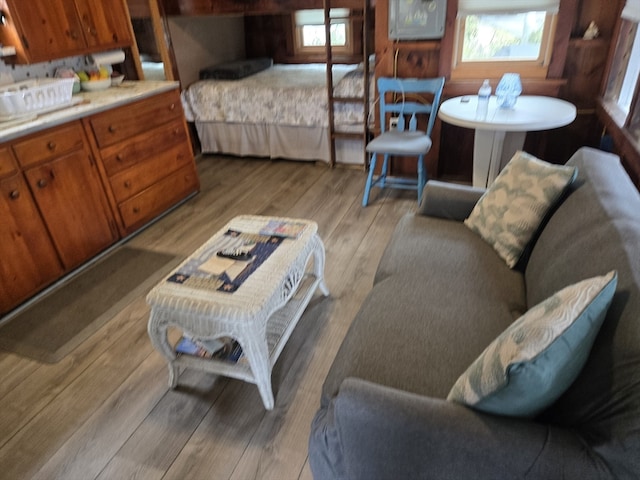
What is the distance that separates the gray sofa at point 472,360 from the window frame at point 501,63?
1417mm

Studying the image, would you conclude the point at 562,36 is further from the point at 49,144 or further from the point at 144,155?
the point at 49,144

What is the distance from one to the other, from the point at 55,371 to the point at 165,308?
813 millimetres

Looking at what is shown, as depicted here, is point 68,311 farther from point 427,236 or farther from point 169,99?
point 427,236

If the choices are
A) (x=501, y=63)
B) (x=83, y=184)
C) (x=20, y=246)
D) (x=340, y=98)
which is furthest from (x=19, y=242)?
(x=501, y=63)

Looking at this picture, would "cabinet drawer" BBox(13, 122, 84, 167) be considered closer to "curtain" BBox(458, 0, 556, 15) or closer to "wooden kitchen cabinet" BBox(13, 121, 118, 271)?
"wooden kitchen cabinet" BBox(13, 121, 118, 271)

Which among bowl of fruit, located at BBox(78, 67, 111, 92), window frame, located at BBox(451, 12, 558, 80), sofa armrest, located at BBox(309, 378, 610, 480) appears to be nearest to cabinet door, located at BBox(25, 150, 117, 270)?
bowl of fruit, located at BBox(78, 67, 111, 92)

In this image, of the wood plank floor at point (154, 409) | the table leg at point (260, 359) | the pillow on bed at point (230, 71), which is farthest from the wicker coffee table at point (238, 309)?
the pillow on bed at point (230, 71)

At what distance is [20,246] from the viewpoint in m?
2.23

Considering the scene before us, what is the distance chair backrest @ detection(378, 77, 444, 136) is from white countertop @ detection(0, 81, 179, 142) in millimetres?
1584

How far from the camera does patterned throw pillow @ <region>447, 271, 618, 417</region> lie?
0.84 m

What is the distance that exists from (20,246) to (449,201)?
7.47 ft

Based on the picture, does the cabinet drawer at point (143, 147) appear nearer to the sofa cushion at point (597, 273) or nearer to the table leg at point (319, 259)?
the table leg at point (319, 259)

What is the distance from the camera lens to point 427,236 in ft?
6.06

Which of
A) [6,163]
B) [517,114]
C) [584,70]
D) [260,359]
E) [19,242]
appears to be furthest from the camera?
[584,70]
